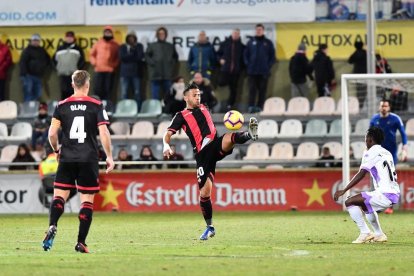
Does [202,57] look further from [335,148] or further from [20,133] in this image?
[20,133]

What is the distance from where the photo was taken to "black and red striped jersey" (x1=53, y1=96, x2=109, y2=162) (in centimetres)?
1259

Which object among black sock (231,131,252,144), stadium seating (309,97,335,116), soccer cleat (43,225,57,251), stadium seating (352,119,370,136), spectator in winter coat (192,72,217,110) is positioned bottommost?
soccer cleat (43,225,57,251)

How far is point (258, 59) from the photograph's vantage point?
27.7 meters

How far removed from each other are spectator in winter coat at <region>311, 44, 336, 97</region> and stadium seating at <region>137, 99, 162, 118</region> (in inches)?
159

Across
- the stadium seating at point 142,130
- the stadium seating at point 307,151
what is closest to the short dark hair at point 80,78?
the stadium seating at point 307,151

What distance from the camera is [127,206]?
2481 centimetres

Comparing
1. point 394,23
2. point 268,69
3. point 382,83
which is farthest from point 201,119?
point 394,23

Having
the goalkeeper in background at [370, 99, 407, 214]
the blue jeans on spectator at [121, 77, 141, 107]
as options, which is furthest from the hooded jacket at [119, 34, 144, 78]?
the goalkeeper in background at [370, 99, 407, 214]

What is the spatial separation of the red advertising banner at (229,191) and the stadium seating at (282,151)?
1689 mm

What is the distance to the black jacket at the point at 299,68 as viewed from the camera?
2772 centimetres

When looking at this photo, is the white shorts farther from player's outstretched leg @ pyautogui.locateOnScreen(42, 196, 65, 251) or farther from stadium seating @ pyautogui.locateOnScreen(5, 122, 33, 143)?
stadium seating @ pyautogui.locateOnScreen(5, 122, 33, 143)

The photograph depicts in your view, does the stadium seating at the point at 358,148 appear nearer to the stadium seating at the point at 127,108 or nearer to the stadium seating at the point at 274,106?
the stadium seating at the point at 274,106

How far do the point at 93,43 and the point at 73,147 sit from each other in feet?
57.8

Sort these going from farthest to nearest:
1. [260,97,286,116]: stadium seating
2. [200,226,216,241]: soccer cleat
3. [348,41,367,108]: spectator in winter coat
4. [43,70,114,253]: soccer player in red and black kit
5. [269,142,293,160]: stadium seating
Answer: [260,97,286,116]: stadium seating → [348,41,367,108]: spectator in winter coat → [269,142,293,160]: stadium seating → [200,226,216,241]: soccer cleat → [43,70,114,253]: soccer player in red and black kit
